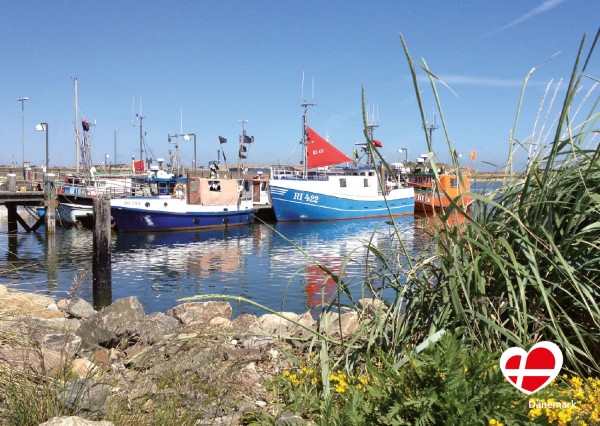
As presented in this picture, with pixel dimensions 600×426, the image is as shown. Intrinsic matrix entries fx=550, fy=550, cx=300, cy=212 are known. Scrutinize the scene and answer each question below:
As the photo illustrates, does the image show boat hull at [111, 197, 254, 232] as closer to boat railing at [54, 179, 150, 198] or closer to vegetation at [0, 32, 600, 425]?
boat railing at [54, 179, 150, 198]

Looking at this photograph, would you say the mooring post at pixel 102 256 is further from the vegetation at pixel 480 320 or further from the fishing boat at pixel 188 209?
the fishing boat at pixel 188 209

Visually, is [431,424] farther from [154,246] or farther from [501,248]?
[154,246]

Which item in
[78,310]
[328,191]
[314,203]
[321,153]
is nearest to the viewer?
[78,310]

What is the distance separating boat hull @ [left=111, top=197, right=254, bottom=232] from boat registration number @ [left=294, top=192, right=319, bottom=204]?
5.22 meters

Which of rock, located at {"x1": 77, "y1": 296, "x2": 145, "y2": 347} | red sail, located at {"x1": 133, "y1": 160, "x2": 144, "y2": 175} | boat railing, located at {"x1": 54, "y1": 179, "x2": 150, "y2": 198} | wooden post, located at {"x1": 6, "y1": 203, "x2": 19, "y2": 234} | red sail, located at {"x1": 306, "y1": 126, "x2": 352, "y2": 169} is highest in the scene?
red sail, located at {"x1": 306, "y1": 126, "x2": 352, "y2": 169}

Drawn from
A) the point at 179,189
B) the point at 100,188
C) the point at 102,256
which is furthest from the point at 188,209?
the point at 102,256

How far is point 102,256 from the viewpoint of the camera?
14.3m

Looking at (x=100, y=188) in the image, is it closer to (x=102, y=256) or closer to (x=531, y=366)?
(x=102, y=256)

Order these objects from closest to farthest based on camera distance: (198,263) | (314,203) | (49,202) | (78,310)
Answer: (78,310), (198,263), (49,202), (314,203)

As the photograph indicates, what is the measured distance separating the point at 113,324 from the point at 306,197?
29.9 meters

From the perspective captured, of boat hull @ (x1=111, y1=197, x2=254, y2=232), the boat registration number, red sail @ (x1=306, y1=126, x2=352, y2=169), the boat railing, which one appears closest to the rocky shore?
boat hull @ (x1=111, y1=197, x2=254, y2=232)

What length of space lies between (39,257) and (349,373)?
68.2 feet

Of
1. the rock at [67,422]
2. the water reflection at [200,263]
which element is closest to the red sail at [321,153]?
the water reflection at [200,263]

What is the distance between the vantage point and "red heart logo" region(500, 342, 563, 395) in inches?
67.4
